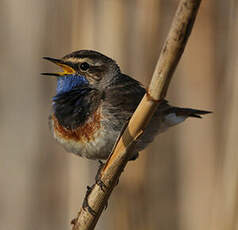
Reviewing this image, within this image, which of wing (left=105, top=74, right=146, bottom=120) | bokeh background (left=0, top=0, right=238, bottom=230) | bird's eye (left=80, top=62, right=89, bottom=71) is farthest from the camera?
bokeh background (left=0, top=0, right=238, bottom=230)

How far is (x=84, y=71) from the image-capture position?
93.5 inches

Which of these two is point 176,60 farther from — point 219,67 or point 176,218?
point 176,218

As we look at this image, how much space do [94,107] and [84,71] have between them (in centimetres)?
26

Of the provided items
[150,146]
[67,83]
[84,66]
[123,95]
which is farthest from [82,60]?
[150,146]

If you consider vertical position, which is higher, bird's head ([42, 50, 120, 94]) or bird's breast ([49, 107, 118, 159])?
bird's head ([42, 50, 120, 94])

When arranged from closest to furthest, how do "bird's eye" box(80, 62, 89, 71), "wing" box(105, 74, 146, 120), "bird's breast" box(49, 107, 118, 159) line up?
"bird's breast" box(49, 107, 118, 159) → "wing" box(105, 74, 146, 120) → "bird's eye" box(80, 62, 89, 71)

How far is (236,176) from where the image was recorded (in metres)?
2.09

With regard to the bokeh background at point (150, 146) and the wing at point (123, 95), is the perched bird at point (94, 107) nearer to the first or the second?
the wing at point (123, 95)

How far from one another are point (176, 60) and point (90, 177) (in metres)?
1.87

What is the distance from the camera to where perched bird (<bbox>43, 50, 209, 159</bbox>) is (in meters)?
2.14

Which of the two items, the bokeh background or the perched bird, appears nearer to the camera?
the perched bird

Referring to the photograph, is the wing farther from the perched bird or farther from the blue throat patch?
the blue throat patch

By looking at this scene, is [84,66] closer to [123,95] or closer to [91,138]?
[123,95]

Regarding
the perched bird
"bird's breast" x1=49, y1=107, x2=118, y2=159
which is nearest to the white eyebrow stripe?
the perched bird
